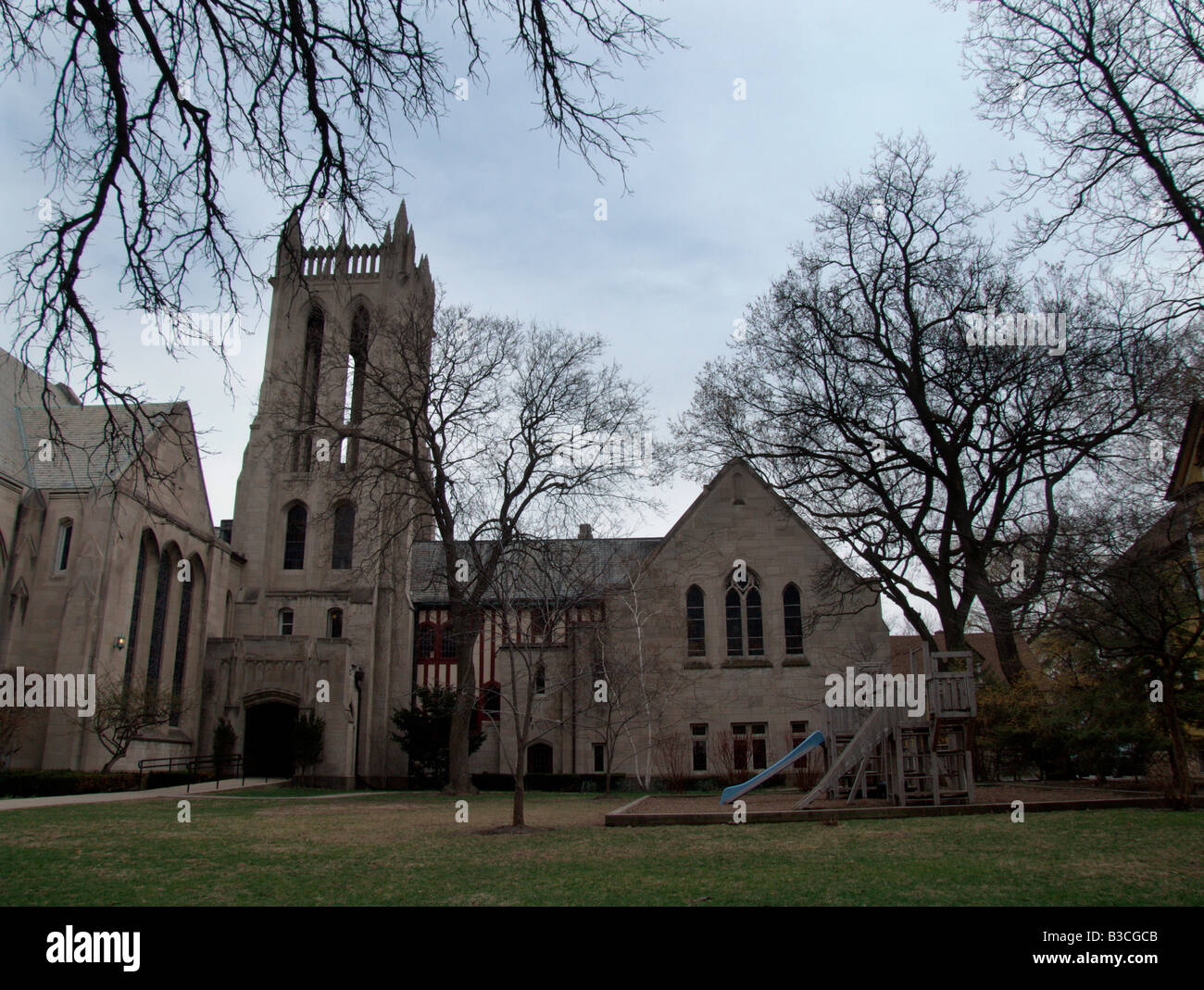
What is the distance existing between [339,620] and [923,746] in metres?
31.1

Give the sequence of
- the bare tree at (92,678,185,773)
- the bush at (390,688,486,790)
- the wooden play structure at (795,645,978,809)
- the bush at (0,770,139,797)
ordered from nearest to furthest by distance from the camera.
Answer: the wooden play structure at (795,645,978,809) → the bush at (0,770,139,797) → the bare tree at (92,678,185,773) → the bush at (390,688,486,790)

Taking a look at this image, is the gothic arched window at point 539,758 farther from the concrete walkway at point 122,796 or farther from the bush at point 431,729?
the concrete walkway at point 122,796

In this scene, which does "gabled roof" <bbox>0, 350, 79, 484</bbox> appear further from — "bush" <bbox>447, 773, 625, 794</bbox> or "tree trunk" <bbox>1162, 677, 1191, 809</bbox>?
"tree trunk" <bbox>1162, 677, 1191, 809</bbox>

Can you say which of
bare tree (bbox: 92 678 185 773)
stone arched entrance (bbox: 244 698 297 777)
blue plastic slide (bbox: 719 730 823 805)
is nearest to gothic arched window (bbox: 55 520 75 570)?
bare tree (bbox: 92 678 185 773)

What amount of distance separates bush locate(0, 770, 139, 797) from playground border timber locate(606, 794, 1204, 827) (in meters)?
19.2

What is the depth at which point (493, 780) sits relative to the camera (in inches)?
1538

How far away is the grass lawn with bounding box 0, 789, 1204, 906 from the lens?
810 centimetres

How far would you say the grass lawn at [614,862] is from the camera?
26.6ft

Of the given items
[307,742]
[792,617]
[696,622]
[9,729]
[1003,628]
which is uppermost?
[792,617]

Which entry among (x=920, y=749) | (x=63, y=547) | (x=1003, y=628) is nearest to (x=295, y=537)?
(x=63, y=547)

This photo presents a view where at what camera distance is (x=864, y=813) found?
16.1 metres

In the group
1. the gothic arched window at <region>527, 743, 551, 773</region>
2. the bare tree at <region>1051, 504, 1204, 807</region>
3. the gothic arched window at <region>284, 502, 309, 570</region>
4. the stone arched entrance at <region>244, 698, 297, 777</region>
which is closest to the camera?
the bare tree at <region>1051, 504, 1204, 807</region>

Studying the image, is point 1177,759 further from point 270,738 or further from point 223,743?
point 270,738
